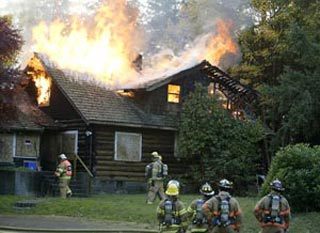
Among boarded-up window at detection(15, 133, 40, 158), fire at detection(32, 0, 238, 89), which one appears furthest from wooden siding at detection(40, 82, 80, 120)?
fire at detection(32, 0, 238, 89)

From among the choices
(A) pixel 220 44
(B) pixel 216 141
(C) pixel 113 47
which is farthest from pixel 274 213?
(A) pixel 220 44

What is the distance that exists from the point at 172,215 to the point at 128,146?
19122 millimetres

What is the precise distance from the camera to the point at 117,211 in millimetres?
20281

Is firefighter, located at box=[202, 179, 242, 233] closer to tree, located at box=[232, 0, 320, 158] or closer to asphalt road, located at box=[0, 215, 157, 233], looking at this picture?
asphalt road, located at box=[0, 215, 157, 233]

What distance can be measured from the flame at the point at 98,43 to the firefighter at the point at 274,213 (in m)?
21.8

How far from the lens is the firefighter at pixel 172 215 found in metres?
11.2

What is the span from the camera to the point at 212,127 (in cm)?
3028

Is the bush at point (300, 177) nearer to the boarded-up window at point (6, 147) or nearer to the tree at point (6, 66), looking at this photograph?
the tree at point (6, 66)

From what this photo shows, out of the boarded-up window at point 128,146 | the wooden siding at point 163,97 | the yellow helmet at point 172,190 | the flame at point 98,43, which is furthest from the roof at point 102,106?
the yellow helmet at point 172,190

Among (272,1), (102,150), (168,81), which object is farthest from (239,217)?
(272,1)

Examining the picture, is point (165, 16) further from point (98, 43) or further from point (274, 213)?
point (274, 213)

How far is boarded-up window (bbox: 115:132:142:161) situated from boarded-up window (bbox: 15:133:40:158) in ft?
12.0

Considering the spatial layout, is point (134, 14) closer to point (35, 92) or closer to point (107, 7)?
point (107, 7)

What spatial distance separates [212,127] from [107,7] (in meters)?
10.7
